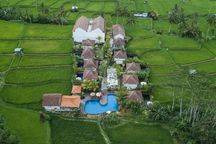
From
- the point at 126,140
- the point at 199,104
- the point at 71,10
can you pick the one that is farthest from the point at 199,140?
the point at 71,10

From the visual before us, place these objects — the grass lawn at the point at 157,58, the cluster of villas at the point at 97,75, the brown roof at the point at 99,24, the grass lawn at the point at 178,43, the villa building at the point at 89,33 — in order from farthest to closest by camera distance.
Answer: the brown roof at the point at 99,24 < the villa building at the point at 89,33 < the grass lawn at the point at 178,43 < the grass lawn at the point at 157,58 < the cluster of villas at the point at 97,75

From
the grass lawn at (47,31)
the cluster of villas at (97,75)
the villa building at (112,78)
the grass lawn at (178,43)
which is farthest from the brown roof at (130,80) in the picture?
the grass lawn at (47,31)

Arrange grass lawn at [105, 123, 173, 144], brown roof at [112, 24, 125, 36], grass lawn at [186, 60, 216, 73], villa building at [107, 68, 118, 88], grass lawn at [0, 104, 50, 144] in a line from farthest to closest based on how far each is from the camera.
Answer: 1. brown roof at [112, 24, 125, 36]
2. grass lawn at [186, 60, 216, 73]
3. villa building at [107, 68, 118, 88]
4. grass lawn at [105, 123, 173, 144]
5. grass lawn at [0, 104, 50, 144]

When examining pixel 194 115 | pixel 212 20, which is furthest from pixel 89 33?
pixel 194 115

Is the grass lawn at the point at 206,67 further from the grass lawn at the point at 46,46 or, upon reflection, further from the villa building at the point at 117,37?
the grass lawn at the point at 46,46

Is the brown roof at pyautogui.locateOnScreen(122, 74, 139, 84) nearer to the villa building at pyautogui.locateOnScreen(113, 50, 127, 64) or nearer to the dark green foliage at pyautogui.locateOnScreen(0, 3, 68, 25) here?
the villa building at pyautogui.locateOnScreen(113, 50, 127, 64)

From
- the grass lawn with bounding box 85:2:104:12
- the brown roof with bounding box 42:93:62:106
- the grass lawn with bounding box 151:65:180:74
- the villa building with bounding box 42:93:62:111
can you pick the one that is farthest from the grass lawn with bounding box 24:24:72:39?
the villa building with bounding box 42:93:62:111
